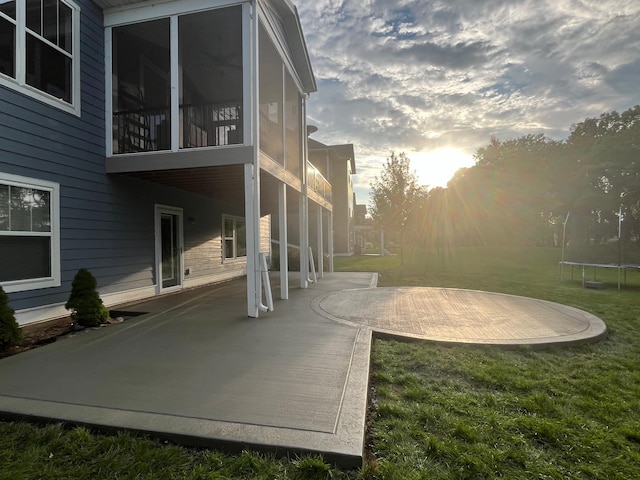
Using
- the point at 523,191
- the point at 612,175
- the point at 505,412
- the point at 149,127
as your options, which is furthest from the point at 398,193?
the point at 505,412

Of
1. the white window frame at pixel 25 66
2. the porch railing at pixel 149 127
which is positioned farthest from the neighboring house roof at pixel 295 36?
the porch railing at pixel 149 127

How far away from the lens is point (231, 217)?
11305mm

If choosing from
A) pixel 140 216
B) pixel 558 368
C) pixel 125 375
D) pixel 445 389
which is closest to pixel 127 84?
pixel 140 216

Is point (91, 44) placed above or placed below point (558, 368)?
above

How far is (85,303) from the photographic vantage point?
16.0ft

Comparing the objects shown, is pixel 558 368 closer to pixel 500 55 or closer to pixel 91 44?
pixel 91 44

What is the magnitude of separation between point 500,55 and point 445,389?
33.8 feet

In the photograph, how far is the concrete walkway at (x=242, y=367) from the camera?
2.22 meters

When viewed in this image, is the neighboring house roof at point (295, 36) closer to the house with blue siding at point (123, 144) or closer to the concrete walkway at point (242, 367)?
the house with blue siding at point (123, 144)

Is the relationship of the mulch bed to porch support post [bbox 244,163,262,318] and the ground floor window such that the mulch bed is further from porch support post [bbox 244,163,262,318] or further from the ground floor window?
the ground floor window

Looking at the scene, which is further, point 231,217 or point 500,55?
point 231,217

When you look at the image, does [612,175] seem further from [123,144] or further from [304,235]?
[123,144]

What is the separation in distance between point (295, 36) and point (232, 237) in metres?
6.45

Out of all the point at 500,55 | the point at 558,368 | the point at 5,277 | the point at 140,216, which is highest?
the point at 500,55
